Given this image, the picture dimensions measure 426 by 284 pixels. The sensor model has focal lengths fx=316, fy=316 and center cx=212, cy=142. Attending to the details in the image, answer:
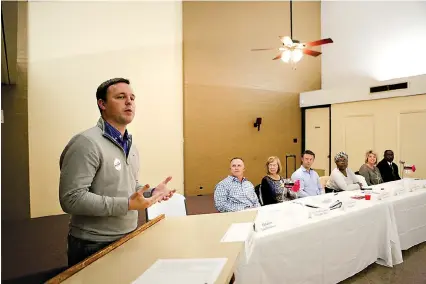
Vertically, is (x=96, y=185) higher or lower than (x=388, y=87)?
lower

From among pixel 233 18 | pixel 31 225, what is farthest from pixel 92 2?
pixel 31 225

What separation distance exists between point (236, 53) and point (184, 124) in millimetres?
2013

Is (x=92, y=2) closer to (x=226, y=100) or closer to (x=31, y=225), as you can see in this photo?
(x=226, y=100)

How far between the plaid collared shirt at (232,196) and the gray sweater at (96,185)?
1.63 meters

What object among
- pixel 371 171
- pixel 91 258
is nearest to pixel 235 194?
pixel 91 258

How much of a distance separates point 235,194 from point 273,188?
0.54 m

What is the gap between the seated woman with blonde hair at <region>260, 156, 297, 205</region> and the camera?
325 centimetres

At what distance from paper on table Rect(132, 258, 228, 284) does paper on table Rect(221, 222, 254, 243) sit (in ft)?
0.72

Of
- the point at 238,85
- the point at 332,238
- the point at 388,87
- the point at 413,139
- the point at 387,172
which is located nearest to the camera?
the point at 332,238

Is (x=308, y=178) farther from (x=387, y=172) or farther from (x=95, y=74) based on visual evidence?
A: (x=95, y=74)

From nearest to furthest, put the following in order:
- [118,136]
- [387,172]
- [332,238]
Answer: [118,136] < [332,238] < [387,172]

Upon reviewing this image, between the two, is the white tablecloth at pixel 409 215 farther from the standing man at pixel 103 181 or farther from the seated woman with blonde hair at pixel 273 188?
the standing man at pixel 103 181

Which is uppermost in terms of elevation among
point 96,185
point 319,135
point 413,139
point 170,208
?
point 319,135

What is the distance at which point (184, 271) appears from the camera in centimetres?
98
